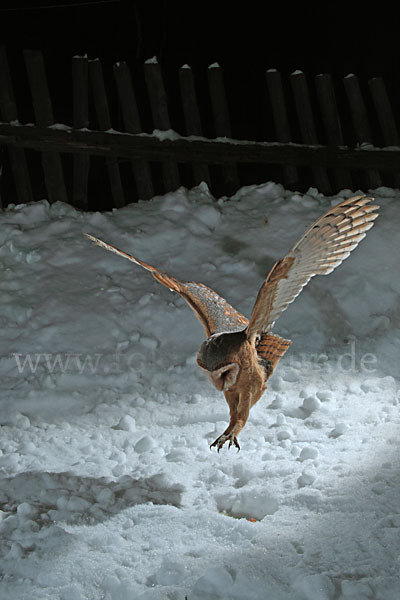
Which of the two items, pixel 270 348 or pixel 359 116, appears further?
pixel 359 116

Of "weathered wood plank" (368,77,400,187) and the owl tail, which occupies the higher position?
"weathered wood plank" (368,77,400,187)

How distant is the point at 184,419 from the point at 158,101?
2.53 metres

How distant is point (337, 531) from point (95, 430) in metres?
1.16

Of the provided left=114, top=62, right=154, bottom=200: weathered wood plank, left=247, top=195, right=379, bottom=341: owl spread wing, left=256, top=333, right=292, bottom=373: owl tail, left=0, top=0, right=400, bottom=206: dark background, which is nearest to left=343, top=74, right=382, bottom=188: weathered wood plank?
left=0, top=0, right=400, bottom=206: dark background

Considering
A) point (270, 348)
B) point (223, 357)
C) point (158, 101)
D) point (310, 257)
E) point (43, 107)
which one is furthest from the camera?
point (158, 101)

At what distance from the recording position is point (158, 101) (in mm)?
4633

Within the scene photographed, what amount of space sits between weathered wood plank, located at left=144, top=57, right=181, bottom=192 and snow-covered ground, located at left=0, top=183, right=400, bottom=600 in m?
0.20

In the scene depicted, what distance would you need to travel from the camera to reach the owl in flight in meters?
2.02

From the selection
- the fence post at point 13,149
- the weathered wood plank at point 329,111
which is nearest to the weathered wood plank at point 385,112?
the weathered wood plank at point 329,111

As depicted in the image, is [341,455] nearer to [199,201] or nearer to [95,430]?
[95,430]

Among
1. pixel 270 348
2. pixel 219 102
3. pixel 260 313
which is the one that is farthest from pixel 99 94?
pixel 260 313

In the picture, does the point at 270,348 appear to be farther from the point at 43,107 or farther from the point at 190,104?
the point at 43,107

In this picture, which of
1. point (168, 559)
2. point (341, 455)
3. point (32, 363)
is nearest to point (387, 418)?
point (341, 455)

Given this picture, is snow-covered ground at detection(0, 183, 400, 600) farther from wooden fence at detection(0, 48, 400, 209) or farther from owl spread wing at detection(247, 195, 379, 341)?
owl spread wing at detection(247, 195, 379, 341)
